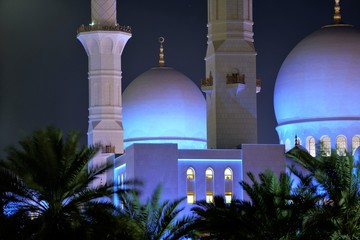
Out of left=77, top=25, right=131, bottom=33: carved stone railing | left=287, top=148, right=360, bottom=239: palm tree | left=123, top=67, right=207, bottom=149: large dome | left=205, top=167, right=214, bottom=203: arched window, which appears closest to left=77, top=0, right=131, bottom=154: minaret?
left=77, top=25, right=131, bottom=33: carved stone railing

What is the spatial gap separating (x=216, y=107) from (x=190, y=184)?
134 inches

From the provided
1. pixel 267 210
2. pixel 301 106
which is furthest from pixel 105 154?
pixel 267 210

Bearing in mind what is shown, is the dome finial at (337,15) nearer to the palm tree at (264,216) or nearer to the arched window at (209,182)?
the arched window at (209,182)

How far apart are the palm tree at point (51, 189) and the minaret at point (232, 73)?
71.3 feet

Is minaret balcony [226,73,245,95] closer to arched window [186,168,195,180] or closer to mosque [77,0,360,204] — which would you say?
mosque [77,0,360,204]

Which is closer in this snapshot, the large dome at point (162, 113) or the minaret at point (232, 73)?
the minaret at point (232, 73)

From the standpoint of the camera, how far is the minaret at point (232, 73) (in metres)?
51.3

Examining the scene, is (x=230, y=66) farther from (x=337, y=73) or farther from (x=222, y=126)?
(x=337, y=73)

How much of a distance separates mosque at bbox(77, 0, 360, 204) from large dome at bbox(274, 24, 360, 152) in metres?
0.05

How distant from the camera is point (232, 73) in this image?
5150 cm

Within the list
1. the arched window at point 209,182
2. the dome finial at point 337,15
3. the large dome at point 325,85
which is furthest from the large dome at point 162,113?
the arched window at point 209,182

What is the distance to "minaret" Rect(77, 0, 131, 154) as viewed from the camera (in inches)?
2197

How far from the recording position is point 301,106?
2352 inches

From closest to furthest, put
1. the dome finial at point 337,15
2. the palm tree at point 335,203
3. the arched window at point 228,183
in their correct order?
1. the palm tree at point 335,203
2. the arched window at point 228,183
3. the dome finial at point 337,15
